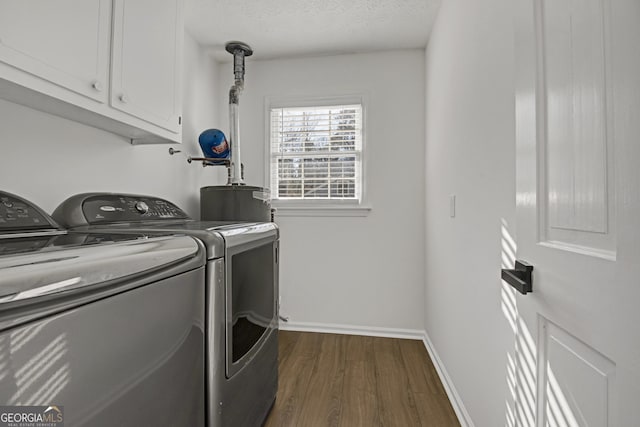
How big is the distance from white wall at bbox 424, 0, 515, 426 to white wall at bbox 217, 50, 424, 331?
1.39 ft

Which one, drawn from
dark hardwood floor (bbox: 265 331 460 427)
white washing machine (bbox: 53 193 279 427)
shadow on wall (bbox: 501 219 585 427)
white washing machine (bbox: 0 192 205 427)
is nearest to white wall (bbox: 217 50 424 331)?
dark hardwood floor (bbox: 265 331 460 427)

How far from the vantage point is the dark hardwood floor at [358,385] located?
1573 millimetres

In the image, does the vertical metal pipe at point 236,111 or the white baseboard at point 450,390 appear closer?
the white baseboard at point 450,390

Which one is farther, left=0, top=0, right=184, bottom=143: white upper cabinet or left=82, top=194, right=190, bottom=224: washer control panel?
left=82, top=194, right=190, bottom=224: washer control panel

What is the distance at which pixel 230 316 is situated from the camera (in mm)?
1088

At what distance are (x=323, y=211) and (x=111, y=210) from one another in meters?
1.61

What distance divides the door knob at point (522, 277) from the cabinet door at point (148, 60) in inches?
59.5

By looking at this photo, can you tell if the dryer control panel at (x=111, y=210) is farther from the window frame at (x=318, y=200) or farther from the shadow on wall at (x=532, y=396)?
the shadow on wall at (x=532, y=396)

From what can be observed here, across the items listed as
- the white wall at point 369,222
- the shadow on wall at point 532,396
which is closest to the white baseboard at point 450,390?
the white wall at point 369,222

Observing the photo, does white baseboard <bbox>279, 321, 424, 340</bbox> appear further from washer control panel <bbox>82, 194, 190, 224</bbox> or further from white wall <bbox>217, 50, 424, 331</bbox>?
washer control panel <bbox>82, 194, 190, 224</bbox>

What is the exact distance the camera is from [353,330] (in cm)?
265

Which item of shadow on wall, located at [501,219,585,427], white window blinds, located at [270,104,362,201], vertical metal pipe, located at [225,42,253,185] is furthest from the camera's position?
white window blinds, located at [270,104,362,201]

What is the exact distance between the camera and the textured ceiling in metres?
2.02

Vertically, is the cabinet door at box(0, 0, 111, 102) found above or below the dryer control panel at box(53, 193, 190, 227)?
above
